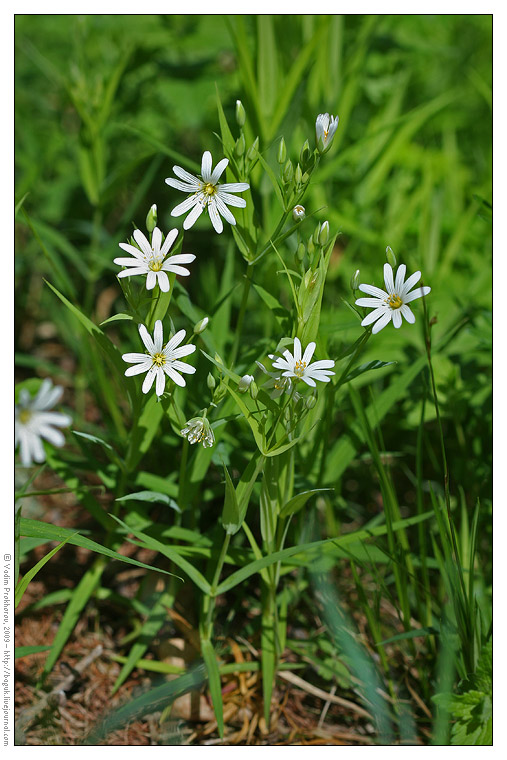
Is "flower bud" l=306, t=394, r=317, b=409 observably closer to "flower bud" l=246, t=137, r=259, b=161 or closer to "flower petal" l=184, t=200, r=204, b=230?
"flower petal" l=184, t=200, r=204, b=230

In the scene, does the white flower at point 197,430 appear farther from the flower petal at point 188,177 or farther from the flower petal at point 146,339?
the flower petal at point 188,177

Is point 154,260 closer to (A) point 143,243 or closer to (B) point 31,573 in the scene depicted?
(A) point 143,243

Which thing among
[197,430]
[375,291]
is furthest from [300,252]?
[197,430]

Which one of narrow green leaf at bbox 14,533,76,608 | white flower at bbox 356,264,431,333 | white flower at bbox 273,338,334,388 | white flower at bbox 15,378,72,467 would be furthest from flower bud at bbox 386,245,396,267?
narrow green leaf at bbox 14,533,76,608

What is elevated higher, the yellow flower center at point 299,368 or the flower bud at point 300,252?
the flower bud at point 300,252

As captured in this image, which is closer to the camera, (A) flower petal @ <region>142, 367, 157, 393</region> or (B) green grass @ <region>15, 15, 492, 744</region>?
(A) flower petal @ <region>142, 367, 157, 393</region>

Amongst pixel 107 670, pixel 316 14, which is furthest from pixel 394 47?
pixel 107 670

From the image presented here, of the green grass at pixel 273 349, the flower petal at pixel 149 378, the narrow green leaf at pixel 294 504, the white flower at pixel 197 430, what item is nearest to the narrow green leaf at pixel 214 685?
the green grass at pixel 273 349
